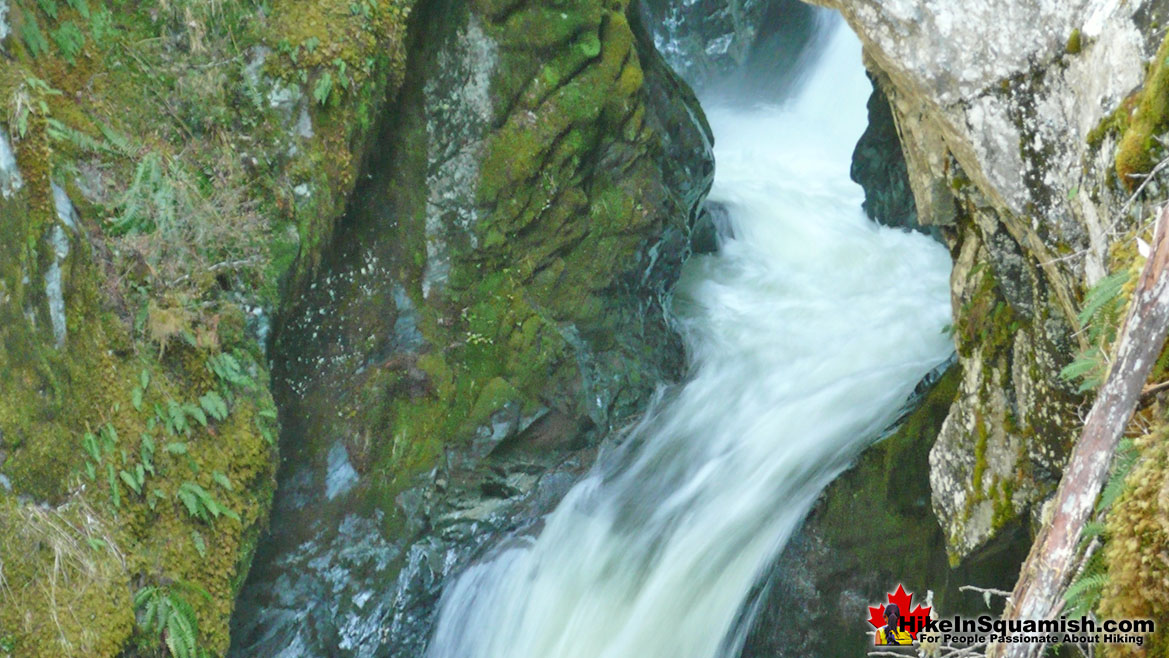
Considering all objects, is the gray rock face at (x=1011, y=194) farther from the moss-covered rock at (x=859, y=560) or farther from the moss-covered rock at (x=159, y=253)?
the moss-covered rock at (x=159, y=253)

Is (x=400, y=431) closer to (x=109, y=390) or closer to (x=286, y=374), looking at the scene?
(x=286, y=374)

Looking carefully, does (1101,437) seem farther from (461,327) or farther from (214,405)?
(461,327)

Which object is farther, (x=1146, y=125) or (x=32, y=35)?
(x=32, y=35)

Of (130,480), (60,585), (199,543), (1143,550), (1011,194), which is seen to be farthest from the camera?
(199,543)

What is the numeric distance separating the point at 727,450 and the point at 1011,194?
12.7ft

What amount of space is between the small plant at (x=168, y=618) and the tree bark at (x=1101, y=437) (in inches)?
172

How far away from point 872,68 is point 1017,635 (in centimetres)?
504

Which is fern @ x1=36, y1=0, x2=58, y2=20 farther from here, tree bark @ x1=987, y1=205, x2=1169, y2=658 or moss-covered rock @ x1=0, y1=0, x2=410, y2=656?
tree bark @ x1=987, y1=205, x2=1169, y2=658

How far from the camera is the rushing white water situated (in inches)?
270

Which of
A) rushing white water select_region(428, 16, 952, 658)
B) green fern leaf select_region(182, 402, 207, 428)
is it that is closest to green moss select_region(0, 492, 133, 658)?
green fern leaf select_region(182, 402, 207, 428)

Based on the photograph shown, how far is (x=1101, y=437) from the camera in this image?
2.72 m

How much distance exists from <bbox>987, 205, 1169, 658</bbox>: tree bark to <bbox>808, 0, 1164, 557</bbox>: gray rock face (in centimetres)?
114

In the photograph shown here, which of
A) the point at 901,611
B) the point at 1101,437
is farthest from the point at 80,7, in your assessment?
the point at 901,611

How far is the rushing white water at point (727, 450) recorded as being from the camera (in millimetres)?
6863
